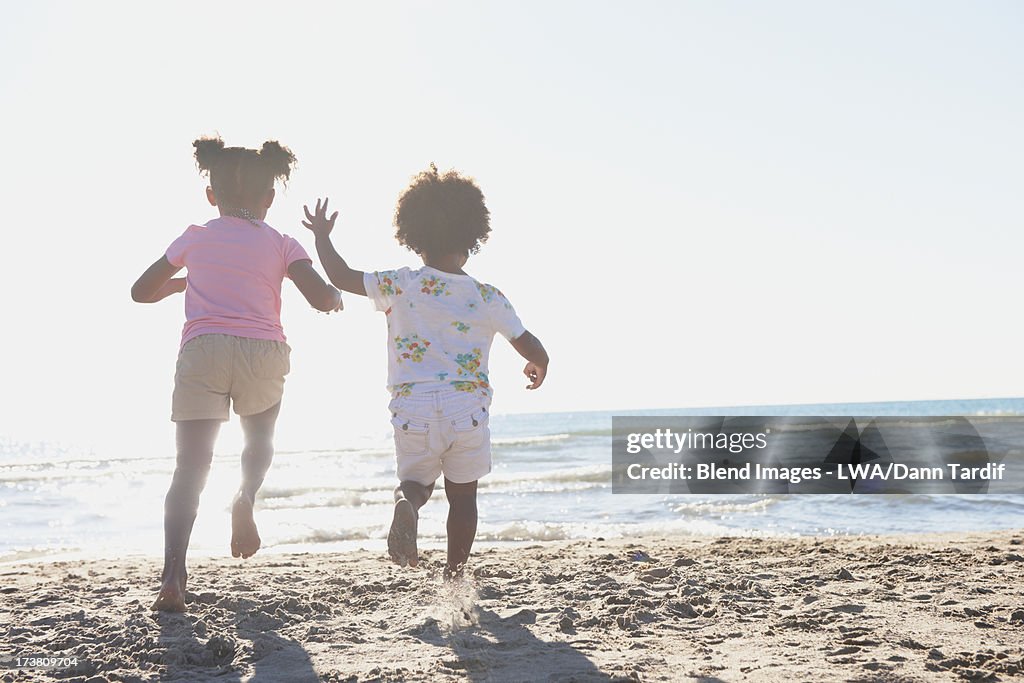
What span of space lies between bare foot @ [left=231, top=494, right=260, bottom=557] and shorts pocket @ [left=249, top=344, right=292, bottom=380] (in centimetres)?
54

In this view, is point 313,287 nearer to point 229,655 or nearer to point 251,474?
point 251,474

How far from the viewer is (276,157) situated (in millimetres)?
3732

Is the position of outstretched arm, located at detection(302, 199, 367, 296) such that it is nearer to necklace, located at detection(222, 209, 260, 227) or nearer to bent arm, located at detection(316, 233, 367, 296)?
bent arm, located at detection(316, 233, 367, 296)

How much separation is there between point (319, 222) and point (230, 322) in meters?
0.57

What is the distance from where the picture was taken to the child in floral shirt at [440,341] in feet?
11.2

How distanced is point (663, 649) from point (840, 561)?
2284 mm

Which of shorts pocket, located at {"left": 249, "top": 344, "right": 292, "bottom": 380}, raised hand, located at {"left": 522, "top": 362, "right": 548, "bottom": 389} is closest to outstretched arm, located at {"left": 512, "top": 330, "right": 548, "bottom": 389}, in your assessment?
raised hand, located at {"left": 522, "top": 362, "right": 548, "bottom": 389}

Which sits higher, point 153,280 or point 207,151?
point 207,151

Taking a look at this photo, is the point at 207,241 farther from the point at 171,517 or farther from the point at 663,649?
the point at 663,649

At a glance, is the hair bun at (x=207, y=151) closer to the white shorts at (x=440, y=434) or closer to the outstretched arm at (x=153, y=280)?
the outstretched arm at (x=153, y=280)

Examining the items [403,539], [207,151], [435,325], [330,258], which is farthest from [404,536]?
[207,151]

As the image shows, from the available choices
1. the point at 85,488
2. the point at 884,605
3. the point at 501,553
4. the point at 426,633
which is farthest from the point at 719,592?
the point at 85,488

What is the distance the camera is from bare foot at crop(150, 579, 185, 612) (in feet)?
11.1

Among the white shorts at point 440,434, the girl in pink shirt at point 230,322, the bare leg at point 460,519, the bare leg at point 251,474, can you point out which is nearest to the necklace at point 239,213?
the girl in pink shirt at point 230,322
